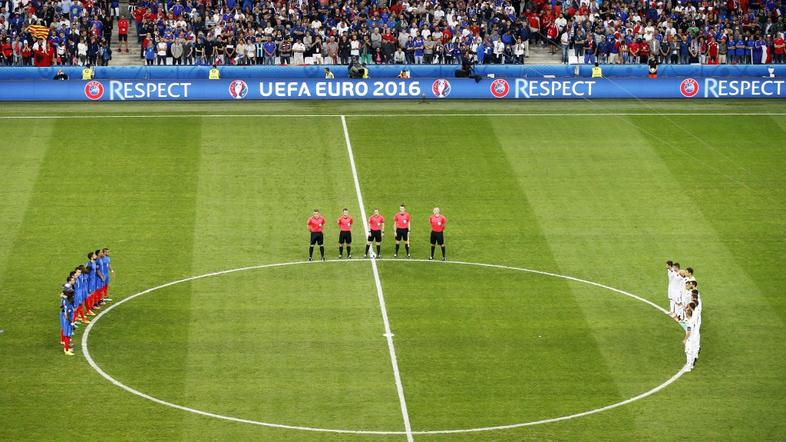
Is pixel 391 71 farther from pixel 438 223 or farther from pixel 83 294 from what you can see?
pixel 83 294

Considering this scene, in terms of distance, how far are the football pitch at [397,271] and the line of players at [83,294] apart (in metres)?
0.56

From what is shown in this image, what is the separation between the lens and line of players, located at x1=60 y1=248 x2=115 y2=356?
34.1 m

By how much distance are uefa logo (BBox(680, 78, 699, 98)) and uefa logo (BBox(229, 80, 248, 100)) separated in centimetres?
1969

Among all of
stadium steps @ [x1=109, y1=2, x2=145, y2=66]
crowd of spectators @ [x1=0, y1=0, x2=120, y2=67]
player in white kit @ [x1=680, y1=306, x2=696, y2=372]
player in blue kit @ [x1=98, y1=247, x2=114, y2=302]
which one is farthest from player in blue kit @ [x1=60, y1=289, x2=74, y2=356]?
stadium steps @ [x1=109, y1=2, x2=145, y2=66]

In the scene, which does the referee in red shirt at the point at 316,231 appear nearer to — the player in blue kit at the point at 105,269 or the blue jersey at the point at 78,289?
the player in blue kit at the point at 105,269

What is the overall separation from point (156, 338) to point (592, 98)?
3089 cm

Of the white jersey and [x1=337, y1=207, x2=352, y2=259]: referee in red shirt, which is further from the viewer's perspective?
[x1=337, y1=207, x2=352, y2=259]: referee in red shirt

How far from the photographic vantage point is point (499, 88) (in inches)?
2394

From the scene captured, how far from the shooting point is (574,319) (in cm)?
3712

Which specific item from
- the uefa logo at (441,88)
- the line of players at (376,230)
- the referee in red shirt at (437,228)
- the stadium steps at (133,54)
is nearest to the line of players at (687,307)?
the referee in red shirt at (437,228)

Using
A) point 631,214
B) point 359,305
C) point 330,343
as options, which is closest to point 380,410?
point 330,343

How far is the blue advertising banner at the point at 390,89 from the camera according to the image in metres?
59.0

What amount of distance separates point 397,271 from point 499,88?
2165 cm

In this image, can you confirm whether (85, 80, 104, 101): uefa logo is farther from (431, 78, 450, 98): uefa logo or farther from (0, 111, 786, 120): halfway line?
(431, 78, 450, 98): uefa logo
